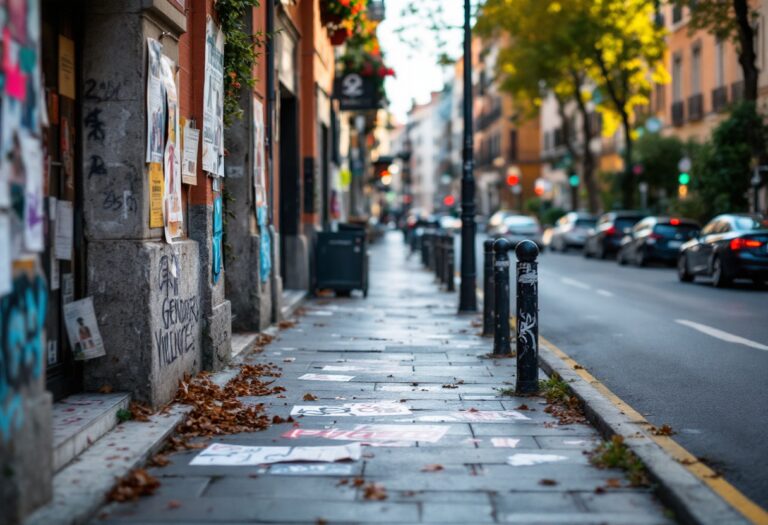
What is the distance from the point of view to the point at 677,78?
4884 cm

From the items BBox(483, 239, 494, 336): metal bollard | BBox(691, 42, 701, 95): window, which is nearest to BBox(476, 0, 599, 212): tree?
BBox(691, 42, 701, 95): window

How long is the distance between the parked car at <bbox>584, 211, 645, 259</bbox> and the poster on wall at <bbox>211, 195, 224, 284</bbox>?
1060 inches

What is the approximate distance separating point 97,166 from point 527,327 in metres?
3.47

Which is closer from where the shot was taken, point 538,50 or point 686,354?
point 686,354

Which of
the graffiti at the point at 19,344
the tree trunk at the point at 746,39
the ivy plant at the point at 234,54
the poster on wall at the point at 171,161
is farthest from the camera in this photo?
the tree trunk at the point at 746,39

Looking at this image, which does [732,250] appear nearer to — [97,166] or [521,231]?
[97,166]

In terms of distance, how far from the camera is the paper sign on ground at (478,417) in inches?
319

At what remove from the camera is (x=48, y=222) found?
24.0ft

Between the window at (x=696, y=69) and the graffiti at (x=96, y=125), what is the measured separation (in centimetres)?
4045

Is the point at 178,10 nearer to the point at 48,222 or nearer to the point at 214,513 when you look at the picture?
the point at 48,222

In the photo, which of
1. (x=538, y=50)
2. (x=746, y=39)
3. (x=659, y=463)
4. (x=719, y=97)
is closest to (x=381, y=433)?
(x=659, y=463)

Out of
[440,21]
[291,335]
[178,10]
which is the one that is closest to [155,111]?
[178,10]

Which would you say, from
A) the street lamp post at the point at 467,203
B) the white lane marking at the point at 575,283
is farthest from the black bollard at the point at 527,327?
the white lane marking at the point at 575,283

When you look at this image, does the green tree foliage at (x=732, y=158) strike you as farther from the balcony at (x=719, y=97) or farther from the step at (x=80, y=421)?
the step at (x=80, y=421)
